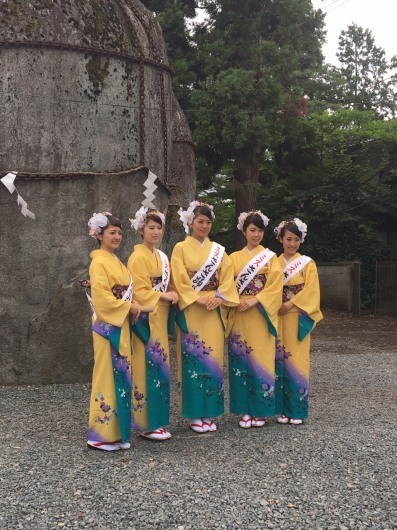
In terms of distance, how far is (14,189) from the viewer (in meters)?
5.96

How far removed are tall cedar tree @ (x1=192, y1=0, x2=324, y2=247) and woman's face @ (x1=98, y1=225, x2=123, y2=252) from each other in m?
7.74

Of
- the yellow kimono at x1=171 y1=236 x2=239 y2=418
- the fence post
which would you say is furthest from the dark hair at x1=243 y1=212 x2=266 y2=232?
the fence post

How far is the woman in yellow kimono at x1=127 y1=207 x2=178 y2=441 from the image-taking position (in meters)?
4.35

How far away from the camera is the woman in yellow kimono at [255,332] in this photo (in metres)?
4.64

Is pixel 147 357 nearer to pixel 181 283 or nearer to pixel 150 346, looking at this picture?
pixel 150 346

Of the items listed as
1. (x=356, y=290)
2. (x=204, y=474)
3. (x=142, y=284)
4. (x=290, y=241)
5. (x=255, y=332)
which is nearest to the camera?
(x=204, y=474)

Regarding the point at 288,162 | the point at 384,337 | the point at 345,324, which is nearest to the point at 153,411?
the point at 384,337

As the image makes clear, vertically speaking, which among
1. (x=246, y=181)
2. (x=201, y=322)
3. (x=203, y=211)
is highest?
(x=246, y=181)

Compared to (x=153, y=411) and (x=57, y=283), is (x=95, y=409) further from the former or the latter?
(x=57, y=283)

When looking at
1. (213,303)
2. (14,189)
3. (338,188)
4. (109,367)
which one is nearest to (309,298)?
(213,303)

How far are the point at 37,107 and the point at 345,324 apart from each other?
806 cm

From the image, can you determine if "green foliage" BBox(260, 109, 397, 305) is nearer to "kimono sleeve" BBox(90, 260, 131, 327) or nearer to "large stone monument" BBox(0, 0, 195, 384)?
"large stone monument" BBox(0, 0, 195, 384)

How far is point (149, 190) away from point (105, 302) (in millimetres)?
2848

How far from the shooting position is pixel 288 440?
433 cm
